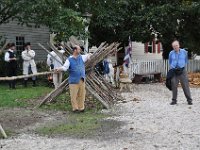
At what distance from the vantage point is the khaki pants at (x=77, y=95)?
12828mm

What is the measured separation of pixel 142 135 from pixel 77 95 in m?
3.80

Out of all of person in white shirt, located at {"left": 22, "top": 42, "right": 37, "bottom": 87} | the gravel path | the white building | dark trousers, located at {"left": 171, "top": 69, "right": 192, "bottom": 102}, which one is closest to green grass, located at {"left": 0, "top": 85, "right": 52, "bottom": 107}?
person in white shirt, located at {"left": 22, "top": 42, "right": 37, "bottom": 87}

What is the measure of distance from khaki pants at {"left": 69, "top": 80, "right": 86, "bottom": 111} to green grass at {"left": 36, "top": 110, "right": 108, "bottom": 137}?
0.64 m

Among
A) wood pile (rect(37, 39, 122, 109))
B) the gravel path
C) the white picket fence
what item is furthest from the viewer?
the white picket fence

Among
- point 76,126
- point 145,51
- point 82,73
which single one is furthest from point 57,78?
point 145,51

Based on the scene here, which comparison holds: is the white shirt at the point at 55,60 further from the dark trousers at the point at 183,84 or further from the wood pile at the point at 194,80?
the wood pile at the point at 194,80

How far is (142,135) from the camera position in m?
9.53

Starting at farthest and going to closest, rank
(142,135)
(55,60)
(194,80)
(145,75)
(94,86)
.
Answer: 1. (145,75)
2. (194,80)
3. (55,60)
4. (94,86)
5. (142,135)

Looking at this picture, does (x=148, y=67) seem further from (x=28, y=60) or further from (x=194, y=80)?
(x=28, y=60)

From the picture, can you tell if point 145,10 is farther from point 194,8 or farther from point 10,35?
point 10,35

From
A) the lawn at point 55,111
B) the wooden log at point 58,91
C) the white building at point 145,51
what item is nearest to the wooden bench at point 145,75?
the lawn at point 55,111

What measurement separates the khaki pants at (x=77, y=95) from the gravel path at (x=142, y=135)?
942 millimetres

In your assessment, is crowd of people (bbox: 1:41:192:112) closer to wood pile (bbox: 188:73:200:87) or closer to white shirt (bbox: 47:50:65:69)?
white shirt (bbox: 47:50:65:69)

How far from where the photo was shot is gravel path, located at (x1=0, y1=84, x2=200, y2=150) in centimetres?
860
